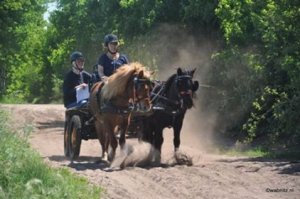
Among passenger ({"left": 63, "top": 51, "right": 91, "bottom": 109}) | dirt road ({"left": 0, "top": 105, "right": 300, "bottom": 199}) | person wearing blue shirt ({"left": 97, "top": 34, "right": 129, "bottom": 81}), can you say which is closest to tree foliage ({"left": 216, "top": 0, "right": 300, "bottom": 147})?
dirt road ({"left": 0, "top": 105, "right": 300, "bottom": 199})

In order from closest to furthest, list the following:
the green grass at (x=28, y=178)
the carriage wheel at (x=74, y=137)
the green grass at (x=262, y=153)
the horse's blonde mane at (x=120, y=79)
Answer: the green grass at (x=28, y=178), the horse's blonde mane at (x=120, y=79), the carriage wheel at (x=74, y=137), the green grass at (x=262, y=153)

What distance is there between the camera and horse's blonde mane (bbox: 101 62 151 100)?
1269cm

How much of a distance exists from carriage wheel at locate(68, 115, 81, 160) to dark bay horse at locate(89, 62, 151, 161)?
105cm

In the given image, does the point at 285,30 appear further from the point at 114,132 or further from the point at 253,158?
the point at 114,132

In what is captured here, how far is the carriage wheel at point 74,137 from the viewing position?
14.2 meters

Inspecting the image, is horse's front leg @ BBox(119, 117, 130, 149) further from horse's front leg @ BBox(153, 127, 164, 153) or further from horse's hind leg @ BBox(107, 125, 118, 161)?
horse's front leg @ BBox(153, 127, 164, 153)

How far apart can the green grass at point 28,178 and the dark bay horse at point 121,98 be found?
2.58 meters

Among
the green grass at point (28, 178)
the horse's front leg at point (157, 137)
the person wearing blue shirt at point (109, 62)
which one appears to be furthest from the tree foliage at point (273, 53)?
the green grass at point (28, 178)

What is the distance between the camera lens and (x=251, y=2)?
19641mm

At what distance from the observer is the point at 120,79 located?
1273cm

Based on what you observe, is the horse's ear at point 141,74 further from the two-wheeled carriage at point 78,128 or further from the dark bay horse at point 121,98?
the two-wheeled carriage at point 78,128

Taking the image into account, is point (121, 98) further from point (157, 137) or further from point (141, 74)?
point (157, 137)

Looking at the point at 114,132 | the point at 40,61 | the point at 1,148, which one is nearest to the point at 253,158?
the point at 114,132

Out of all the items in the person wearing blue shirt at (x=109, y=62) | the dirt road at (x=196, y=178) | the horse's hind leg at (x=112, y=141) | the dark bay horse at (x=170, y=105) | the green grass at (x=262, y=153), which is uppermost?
the person wearing blue shirt at (x=109, y=62)
